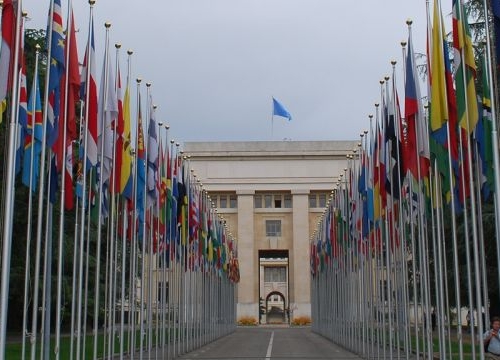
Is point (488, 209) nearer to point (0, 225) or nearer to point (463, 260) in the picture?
point (463, 260)

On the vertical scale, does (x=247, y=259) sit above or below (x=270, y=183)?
below

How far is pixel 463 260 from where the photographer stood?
38.0m

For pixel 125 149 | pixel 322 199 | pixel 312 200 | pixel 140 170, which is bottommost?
pixel 140 170

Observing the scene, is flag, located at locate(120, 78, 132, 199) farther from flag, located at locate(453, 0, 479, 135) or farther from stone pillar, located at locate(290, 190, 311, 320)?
stone pillar, located at locate(290, 190, 311, 320)

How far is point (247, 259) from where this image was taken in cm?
8900

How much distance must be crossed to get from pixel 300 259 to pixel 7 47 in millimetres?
76514

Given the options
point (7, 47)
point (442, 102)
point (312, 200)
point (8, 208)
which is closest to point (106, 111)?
point (7, 47)

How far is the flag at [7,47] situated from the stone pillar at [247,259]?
75142 mm

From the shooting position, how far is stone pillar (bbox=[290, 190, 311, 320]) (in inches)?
3423

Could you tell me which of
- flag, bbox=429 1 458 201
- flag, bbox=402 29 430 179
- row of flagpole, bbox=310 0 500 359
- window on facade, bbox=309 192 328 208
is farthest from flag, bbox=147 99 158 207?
window on facade, bbox=309 192 328 208

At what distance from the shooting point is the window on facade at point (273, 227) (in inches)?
3664

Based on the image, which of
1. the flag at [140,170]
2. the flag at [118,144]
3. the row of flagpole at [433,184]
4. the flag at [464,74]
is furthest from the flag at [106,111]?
the flag at [464,74]

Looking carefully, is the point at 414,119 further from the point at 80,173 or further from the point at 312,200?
the point at 312,200

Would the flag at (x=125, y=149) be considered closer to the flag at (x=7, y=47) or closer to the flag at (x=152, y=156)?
the flag at (x=152, y=156)
